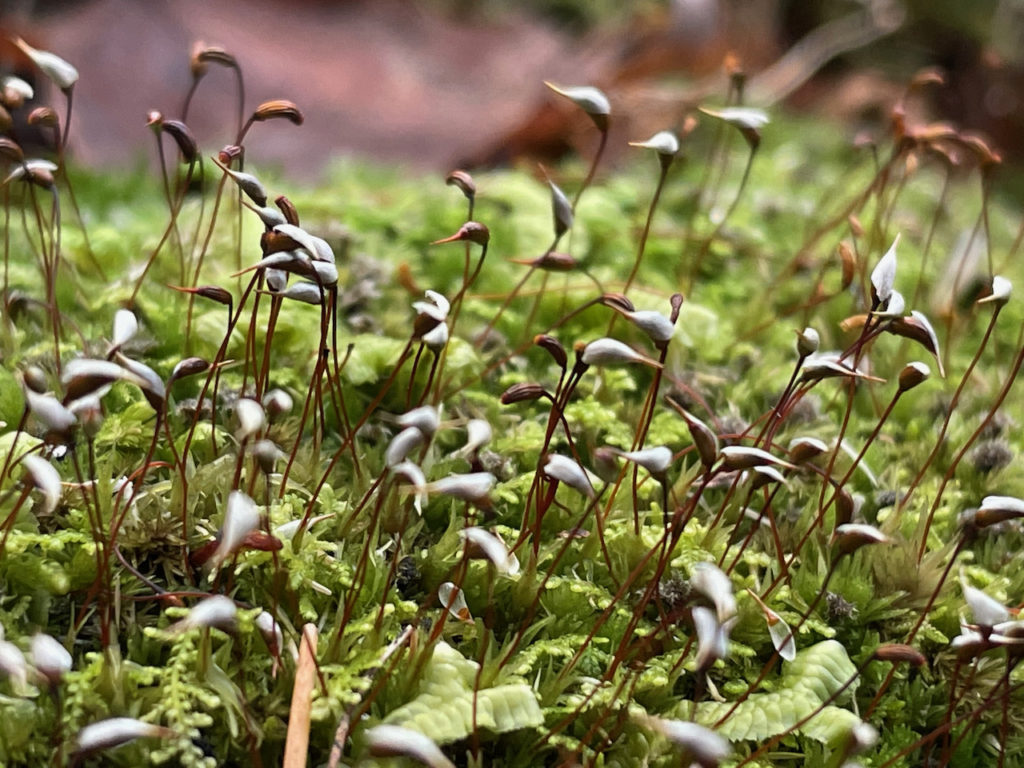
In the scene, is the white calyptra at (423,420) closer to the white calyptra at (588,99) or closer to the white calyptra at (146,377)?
the white calyptra at (146,377)

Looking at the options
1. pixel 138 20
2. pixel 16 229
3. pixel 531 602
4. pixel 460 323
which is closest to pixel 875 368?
pixel 460 323

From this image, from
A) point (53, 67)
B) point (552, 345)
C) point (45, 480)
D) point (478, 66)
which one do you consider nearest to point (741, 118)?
point (552, 345)

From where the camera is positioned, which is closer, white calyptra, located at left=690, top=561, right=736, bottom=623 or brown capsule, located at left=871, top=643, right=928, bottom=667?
white calyptra, located at left=690, top=561, right=736, bottom=623

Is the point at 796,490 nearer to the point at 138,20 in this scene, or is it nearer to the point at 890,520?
the point at 890,520

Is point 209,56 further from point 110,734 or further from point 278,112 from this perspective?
point 110,734

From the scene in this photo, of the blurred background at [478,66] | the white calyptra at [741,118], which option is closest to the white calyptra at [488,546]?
the white calyptra at [741,118]

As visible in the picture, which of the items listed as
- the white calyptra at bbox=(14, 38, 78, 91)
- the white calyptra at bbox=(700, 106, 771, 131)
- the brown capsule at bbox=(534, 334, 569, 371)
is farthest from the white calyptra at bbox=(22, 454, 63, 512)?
the white calyptra at bbox=(700, 106, 771, 131)

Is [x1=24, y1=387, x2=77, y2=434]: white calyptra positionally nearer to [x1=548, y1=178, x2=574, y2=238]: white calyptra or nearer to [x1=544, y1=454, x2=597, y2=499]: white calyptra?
[x1=544, y1=454, x2=597, y2=499]: white calyptra
